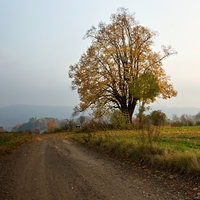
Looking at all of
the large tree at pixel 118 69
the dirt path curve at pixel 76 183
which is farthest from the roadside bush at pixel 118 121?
the dirt path curve at pixel 76 183

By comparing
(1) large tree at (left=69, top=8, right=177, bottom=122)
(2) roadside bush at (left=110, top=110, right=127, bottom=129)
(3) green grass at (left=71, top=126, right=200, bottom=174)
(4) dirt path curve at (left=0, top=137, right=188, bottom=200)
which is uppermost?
(1) large tree at (left=69, top=8, right=177, bottom=122)

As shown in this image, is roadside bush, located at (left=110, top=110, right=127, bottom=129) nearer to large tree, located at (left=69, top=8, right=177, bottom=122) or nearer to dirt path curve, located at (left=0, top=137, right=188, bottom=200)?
large tree, located at (left=69, top=8, right=177, bottom=122)

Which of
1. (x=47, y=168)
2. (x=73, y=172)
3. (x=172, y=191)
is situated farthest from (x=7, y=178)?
(x=172, y=191)

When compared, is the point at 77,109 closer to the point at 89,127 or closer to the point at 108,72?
the point at 108,72

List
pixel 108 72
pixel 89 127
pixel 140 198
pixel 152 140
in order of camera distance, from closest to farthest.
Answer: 1. pixel 140 198
2. pixel 152 140
3. pixel 89 127
4. pixel 108 72

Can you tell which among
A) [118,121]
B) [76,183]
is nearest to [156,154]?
[76,183]

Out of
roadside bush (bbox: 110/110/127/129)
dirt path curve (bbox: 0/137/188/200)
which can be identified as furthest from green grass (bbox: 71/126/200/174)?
roadside bush (bbox: 110/110/127/129)

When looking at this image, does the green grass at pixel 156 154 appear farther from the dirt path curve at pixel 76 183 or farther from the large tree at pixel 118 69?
the large tree at pixel 118 69

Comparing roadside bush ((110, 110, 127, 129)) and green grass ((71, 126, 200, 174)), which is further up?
roadside bush ((110, 110, 127, 129))

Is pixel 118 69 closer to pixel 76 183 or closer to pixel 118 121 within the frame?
pixel 118 121

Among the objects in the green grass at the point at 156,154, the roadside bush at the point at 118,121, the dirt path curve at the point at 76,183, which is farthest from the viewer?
the roadside bush at the point at 118,121

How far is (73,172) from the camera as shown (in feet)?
26.6

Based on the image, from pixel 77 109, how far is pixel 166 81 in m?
12.2

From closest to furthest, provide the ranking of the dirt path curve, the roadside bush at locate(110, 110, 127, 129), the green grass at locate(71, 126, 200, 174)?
the dirt path curve < the green grass at locate(71, 126, 200, 174) < the roadside bush at locate(110, 110, 127, 129)
